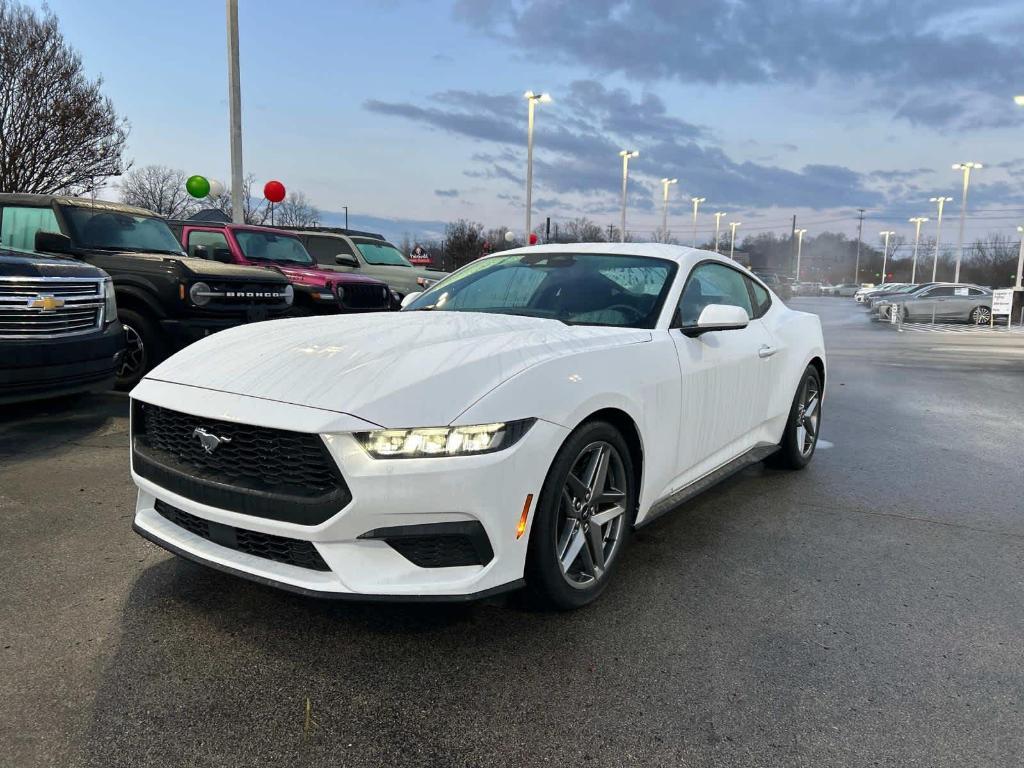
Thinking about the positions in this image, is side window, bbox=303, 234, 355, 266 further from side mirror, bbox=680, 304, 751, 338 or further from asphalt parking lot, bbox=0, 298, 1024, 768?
→ side mirror, bbox=680, 304, 751, 338

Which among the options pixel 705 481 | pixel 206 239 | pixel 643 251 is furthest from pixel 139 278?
pixel 705 481

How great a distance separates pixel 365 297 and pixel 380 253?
179 inches

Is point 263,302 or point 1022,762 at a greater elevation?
point 263,302

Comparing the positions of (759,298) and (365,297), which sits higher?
(759,298)

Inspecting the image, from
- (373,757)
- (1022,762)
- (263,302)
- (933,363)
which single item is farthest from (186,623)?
(933,363)

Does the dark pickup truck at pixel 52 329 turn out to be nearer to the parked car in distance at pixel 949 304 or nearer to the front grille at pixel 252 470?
the front grille at pixel 252 470

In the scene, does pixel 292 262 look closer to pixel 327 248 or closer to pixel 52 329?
pixel 327 248

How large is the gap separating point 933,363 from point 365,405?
13.1 m

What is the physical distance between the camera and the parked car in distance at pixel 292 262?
10523mm

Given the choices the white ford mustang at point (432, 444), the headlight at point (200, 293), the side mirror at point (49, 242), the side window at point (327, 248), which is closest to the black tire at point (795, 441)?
the white ford mustang at point (432, 444)

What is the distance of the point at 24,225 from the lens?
7.38 m

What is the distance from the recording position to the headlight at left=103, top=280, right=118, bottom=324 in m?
6.30

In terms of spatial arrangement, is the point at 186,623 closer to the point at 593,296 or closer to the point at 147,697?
the point at 147,697

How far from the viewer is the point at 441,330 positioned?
323 cm
